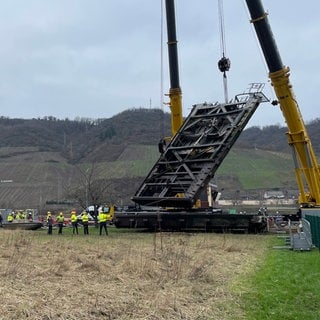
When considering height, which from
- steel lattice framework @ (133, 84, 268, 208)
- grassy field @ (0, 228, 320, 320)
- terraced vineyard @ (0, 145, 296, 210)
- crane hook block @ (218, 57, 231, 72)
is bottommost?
grassy field @ (0, 228, 320, 320)

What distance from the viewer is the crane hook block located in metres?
26.0

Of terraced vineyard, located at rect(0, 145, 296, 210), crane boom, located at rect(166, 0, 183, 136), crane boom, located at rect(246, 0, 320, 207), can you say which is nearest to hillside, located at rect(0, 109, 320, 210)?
terraced vineyard, located at rect(0, 145, 296, 210)

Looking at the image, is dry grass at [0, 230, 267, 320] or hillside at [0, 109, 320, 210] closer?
dry grass at [0, 230, 267, 320]

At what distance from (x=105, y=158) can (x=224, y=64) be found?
90.2 m

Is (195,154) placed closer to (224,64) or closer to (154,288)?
(224,64)

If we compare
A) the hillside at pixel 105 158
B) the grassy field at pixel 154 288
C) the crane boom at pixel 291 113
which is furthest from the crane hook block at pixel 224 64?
the hillside at pixel 105 158

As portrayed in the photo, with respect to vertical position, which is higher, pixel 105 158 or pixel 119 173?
pixel 105 158

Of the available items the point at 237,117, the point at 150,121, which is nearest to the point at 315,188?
the point at 237,117

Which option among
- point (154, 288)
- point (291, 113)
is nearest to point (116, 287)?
point (154, 288)

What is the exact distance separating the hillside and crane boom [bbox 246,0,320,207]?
43.8 metres

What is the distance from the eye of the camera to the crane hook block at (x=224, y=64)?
26.0 m

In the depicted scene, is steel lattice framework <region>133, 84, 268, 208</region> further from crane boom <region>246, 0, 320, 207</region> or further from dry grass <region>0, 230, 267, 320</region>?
dry grass <region>0, 230, 267, 320</region>

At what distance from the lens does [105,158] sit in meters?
115

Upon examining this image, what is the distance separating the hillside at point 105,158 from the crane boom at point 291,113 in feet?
144
